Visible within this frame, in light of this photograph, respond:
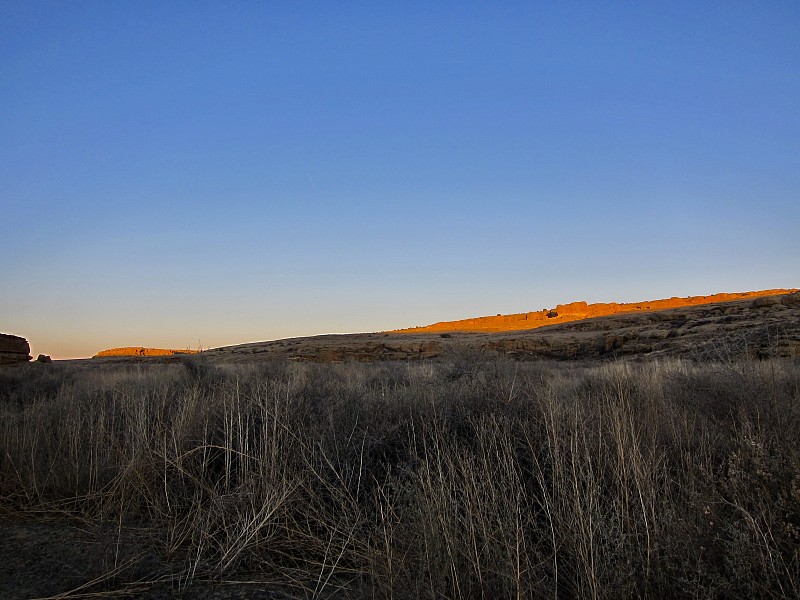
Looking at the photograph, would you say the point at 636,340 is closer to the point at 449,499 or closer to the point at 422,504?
the point at 449,499

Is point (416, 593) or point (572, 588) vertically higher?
point (416, 593)

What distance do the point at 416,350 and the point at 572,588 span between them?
2974 cm

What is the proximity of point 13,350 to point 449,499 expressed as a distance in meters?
21.5

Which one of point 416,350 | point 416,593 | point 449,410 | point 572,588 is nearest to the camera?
point 416,593

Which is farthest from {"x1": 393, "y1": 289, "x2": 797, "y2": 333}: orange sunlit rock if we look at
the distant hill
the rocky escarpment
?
the rocky escarpment

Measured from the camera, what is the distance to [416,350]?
3234cm

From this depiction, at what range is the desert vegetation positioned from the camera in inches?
99.6

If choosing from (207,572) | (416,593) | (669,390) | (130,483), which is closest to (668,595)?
(416,593)

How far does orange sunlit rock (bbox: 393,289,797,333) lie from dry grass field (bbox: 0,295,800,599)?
53760 millimetres

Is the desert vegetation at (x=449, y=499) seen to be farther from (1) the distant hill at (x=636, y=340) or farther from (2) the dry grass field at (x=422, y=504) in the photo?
(1) the distant hill at (x=636, y=340)

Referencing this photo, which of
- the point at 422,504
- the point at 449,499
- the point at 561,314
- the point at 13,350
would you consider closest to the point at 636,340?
the point at 449,499

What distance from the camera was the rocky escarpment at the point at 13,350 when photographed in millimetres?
18062

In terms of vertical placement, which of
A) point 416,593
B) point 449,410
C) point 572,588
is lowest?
point 572,588

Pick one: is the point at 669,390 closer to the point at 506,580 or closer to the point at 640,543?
the point at 640,543
